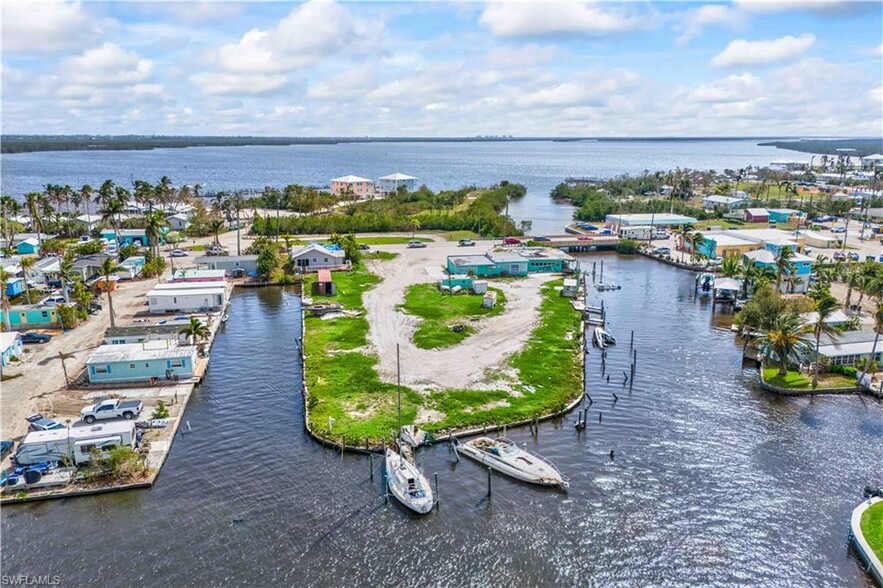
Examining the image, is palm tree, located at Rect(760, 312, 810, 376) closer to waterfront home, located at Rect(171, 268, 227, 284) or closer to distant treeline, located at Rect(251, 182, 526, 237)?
waterfront home, located at Rect(171, 268, 227, 284)

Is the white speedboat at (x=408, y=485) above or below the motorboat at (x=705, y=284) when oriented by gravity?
below

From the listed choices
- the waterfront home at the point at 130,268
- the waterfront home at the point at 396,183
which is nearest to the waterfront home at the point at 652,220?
the waterfront home at the point at 396,183

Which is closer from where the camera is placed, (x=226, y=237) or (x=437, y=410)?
(x=437, y=410)

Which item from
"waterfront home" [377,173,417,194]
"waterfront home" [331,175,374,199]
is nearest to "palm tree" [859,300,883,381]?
"waterfront home" [331,175,374,199]

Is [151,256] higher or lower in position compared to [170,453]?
higher

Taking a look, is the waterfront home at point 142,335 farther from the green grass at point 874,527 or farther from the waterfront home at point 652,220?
the waterfront home at point 652,220

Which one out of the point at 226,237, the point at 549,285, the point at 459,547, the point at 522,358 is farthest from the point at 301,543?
the point at 226,237

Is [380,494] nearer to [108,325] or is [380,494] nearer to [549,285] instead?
[108,325]
